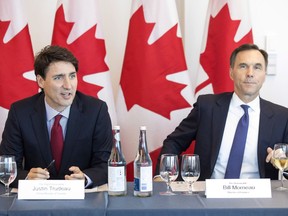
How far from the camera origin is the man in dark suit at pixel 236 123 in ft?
7.80

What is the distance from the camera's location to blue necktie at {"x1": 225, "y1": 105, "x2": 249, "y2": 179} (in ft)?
7.68

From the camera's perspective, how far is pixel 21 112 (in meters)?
2.35

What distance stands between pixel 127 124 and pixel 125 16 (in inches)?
35.7

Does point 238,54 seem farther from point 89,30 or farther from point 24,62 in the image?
point 24,62

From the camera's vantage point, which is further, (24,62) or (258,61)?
(24,62)

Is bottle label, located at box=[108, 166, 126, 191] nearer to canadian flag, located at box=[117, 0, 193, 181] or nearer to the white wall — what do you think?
canadian flag, located at box=[117, 0, 193, 181]

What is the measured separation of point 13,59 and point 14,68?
6cm

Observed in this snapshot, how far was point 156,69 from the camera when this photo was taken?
3.06 meters

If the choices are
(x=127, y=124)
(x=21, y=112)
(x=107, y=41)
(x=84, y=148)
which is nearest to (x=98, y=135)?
(x=84, y=148)

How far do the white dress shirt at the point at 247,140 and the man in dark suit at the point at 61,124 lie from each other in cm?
59

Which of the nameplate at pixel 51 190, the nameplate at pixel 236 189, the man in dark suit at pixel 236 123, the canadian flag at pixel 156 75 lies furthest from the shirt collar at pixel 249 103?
the nameplate at pixel 51 190

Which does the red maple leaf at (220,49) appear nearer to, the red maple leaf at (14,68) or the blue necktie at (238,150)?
the blue necktie at (238,150)

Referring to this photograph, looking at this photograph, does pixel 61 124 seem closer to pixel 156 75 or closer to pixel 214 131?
pixel 214 131

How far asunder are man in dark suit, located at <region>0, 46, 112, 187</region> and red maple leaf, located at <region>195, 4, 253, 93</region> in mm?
1043
